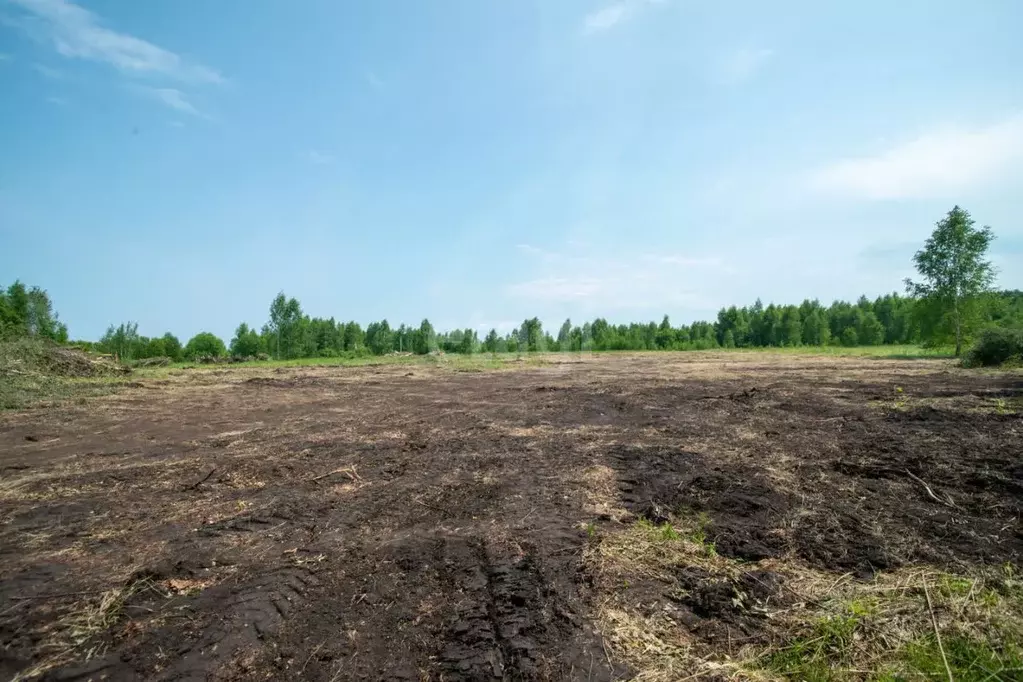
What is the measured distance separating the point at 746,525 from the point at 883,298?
104303 millimetres

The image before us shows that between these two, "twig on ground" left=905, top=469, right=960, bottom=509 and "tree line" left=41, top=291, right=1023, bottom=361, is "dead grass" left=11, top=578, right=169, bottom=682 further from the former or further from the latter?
"tree line" left=41, top=291, right=1023, bottom=361

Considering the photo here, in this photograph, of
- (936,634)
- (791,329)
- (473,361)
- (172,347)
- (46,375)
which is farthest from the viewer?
(791,329)

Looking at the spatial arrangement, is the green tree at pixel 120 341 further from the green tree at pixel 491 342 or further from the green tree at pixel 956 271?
the green tree at pixel 956 271

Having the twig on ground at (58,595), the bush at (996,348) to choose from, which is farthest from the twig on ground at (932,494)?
the bush at (996,348)

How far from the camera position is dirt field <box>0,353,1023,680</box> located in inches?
110

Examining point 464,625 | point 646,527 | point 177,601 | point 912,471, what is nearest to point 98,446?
point 177,601

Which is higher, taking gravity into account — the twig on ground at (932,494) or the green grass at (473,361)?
the green grass at (473,361)

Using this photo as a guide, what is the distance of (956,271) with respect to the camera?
3288cm

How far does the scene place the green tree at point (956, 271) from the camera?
32125 mm

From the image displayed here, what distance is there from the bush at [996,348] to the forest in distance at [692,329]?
3494 millimetres

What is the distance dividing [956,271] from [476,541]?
142 ft

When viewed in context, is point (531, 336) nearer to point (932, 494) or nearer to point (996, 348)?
point (996, 348)

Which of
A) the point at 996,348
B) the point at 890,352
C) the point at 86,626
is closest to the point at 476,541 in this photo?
the point at 86,626

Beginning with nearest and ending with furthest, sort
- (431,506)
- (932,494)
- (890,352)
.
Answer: (932,494), (431,506), (890,352)
